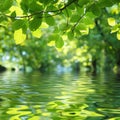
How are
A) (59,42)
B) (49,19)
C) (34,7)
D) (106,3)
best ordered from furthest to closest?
(59,42) < (49,19) < (106,3) < (34,7)

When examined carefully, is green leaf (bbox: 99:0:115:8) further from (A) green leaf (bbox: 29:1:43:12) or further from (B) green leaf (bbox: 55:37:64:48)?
(B) green leaf (bbox: 55:37:64:48)

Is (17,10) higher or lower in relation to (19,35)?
higher

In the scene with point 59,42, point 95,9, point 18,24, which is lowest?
point 59,42

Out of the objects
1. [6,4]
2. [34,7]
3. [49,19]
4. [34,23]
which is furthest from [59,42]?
[6,4]

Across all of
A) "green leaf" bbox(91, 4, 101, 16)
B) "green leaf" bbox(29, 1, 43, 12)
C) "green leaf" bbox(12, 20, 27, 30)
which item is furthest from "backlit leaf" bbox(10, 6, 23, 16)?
"green leaf" bbox(91, 4, 101, 16)

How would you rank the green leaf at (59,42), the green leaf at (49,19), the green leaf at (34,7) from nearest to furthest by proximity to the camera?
the green leaf at (34,7) < the green leaf at (49,19) < the green leaf at (59,42)

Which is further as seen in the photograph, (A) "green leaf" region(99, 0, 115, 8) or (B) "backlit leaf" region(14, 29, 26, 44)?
(B) "backlit leaf" region(14, 29, 26, 44)

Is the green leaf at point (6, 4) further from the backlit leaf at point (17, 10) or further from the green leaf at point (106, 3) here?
the green leaf at point (106, 3)

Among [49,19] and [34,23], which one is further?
[49,19]

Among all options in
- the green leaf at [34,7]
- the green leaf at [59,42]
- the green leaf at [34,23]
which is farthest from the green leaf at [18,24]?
the green leaf at [59,42]

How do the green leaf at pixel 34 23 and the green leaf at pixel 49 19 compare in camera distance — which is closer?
the green leaf at pixel 34 23

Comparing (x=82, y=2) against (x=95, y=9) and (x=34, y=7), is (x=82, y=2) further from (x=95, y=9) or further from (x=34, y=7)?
(x=34, y=7)

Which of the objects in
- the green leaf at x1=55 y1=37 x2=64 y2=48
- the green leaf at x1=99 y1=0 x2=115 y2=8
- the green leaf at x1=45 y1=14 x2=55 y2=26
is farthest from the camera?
the green leaf at x1=55 y1=37 x2=64 y2=48

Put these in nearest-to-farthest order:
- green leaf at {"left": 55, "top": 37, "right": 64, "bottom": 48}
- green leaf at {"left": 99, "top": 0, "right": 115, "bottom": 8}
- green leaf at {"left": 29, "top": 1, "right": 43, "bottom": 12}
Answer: green leaf at {"left": 29, "top": 1, "right": 43, "bottom": 12} < green leaf at {"left": 99, "top": 0, "right": 115, "bottom": 8} < green leaf at {"left": 55, "top": 37, "right": 64, "bottom": 48}
